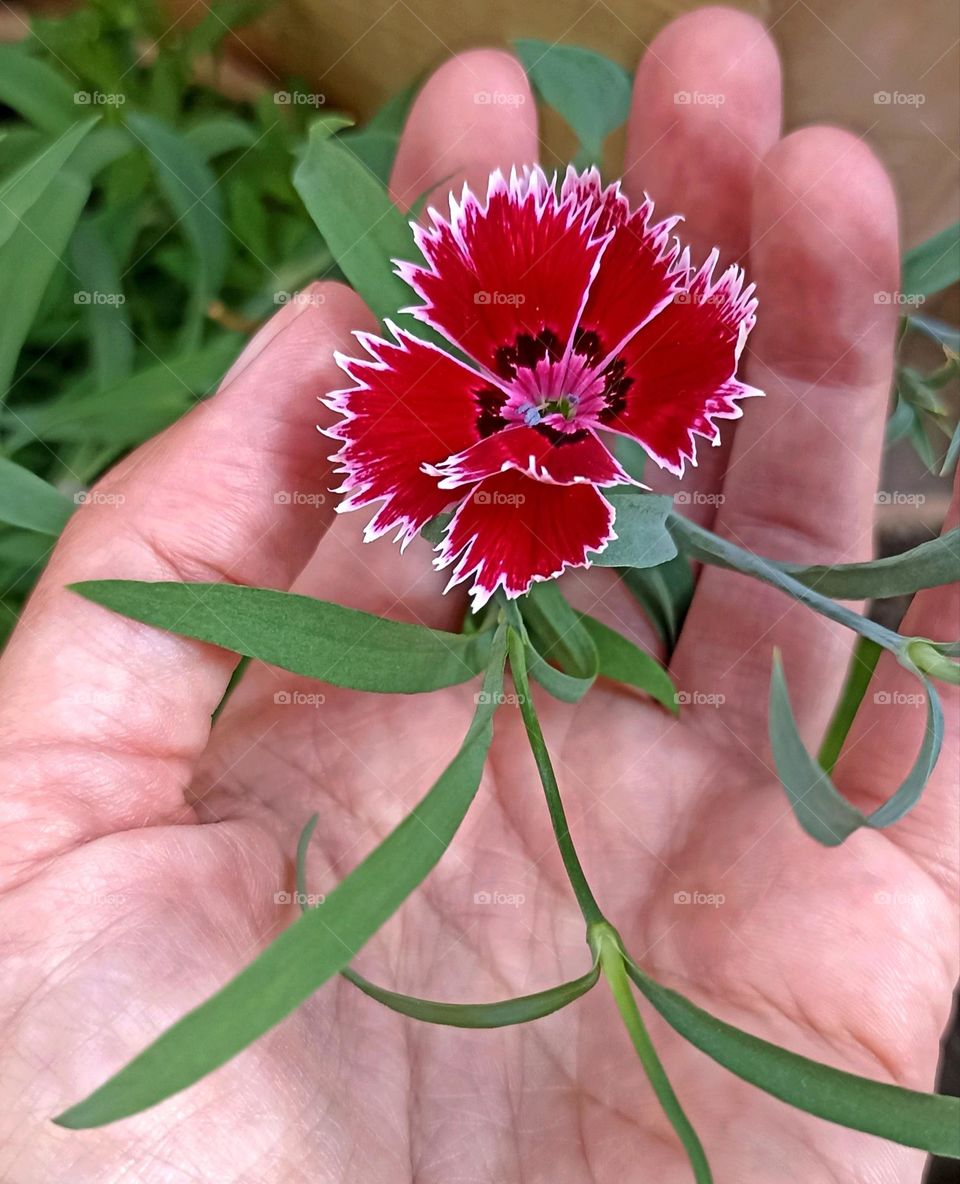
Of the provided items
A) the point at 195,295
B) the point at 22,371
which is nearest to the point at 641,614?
the point at 195,295

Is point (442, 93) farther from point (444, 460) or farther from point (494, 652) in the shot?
point (494, 652)

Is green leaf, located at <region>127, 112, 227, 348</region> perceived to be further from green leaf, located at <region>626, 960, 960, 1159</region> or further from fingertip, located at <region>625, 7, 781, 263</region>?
green leaf, located at <region>626, 960, 960, 1159</region>

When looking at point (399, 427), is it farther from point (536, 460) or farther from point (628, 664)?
point (628, 664)

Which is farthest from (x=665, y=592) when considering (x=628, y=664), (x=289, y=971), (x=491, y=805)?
(x=289, y=971)

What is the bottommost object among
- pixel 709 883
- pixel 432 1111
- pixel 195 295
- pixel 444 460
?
pixel 432 1111

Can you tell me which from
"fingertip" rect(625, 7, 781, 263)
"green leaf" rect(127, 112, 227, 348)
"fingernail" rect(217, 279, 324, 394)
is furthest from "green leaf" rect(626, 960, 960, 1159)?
"green leaf" rect(127, 112, 227, 348)
